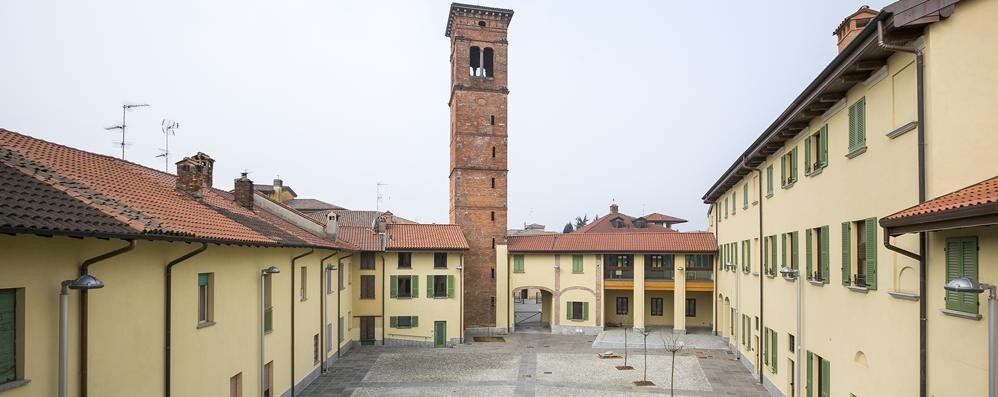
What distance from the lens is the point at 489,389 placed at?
24.0 metres

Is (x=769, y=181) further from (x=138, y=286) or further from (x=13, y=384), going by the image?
(x=13, y=384)

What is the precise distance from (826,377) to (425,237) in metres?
24.7

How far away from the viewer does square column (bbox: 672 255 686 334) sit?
3847cm

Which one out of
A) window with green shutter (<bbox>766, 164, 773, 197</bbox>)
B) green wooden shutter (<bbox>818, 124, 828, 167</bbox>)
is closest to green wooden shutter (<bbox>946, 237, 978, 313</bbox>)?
green wooden shutter (<bbox>818, 124, 828, 167</bbox>)

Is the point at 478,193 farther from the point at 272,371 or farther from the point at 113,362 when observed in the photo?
the point at 113,362

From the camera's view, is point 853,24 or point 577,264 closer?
point 853,24

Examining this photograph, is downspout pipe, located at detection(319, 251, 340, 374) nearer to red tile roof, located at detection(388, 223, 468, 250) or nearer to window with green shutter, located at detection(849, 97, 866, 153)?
red tile roof, located at detection(388, 223, 468, 250)

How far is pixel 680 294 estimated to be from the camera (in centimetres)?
3866

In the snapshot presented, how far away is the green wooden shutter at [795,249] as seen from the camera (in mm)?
17141

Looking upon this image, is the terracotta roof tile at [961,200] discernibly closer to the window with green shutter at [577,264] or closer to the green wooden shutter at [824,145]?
the green wooden shutter at [824,145]

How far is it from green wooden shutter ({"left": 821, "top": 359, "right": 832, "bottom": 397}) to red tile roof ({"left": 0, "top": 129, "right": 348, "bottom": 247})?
13.2m

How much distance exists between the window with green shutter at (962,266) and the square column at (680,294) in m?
30.6

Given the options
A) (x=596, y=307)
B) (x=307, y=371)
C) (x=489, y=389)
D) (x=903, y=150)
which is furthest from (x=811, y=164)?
(x=596, y=307)

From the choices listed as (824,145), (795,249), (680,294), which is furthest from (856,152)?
(680,294)
